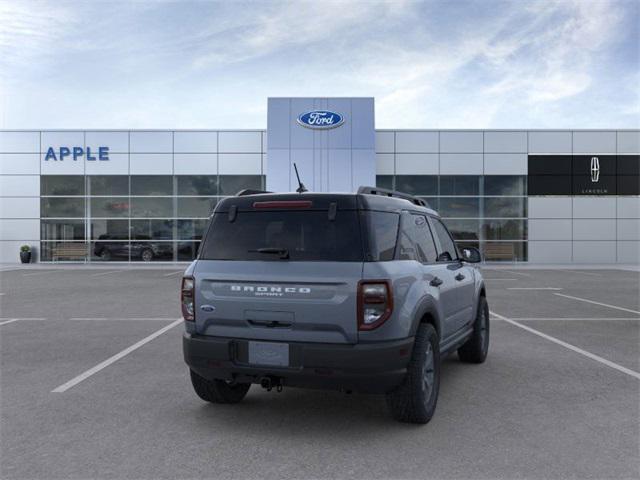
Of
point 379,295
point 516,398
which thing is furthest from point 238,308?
point 516,398

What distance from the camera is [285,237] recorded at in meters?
4.14

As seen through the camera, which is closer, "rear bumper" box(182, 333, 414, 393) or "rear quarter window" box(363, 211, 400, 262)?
"rear bumper" box(182, 333, 414, 393)

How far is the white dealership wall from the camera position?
90.4ft

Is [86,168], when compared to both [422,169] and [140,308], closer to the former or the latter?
[422,169]

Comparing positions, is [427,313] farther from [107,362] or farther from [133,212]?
[133,212]

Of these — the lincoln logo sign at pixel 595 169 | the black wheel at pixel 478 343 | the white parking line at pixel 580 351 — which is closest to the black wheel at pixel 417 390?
the black wheel at pixel 478 343

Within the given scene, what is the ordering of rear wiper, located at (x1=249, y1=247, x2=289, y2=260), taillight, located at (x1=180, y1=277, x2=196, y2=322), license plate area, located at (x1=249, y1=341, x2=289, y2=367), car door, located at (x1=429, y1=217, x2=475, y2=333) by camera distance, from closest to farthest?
license plate area, located at (x1=249, y1=341, x2=289, y2=367) → rear wiper, located at (x1=249, y1=247, x2=289, y2=260) → taillight, located at (x1=180, y1=277, x2=196, y2=322) → car door, located at (x1=429, y1=217, x2=475, y2=333)

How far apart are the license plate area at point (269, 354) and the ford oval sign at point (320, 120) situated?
22719 millimetres

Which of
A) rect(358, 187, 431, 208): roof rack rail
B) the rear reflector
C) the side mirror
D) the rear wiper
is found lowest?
the side mirror

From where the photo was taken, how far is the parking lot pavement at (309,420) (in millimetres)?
3512

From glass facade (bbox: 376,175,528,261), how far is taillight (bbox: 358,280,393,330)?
79.3ft

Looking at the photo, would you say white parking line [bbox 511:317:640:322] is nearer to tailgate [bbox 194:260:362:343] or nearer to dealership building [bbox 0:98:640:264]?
tailgate [bbox 194:260:362:343]

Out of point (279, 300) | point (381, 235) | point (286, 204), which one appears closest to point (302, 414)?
point (279, 300)

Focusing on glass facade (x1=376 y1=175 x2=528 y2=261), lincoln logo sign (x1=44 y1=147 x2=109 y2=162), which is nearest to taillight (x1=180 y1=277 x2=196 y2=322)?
glass facade (x1=376 y1=175 x2=528 y2=261)
